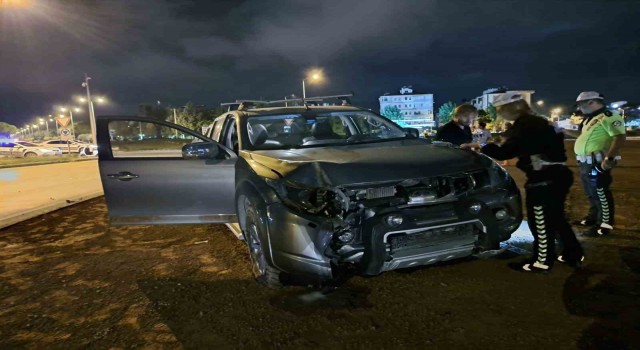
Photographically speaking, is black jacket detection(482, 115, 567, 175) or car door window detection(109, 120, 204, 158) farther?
car door window detection(109, 120, 204, 158)

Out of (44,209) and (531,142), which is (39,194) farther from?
(531,142)

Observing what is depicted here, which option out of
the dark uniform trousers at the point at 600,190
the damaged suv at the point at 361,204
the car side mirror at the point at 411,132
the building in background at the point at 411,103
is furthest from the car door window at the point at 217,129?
the building in background at the point at 411,103

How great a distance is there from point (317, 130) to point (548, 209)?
2.36 m

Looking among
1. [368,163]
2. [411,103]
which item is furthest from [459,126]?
[411,103]

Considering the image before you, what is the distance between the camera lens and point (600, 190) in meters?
4.54

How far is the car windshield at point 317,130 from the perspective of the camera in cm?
425

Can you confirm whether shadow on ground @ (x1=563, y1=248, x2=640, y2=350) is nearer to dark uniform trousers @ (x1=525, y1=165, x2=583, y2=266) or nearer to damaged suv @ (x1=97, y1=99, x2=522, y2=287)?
dark uniform trousers @ (x1=525, y1=165, x2=583, y2=266)

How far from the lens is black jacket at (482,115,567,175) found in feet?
11.1

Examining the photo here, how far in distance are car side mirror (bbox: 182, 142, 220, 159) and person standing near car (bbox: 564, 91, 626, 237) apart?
12.2 ft

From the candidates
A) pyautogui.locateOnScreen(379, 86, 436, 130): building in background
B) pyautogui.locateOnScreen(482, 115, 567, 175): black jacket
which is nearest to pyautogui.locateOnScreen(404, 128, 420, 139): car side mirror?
pyautogui.locateOnScreen(482, 115, 567, 175): black jacket

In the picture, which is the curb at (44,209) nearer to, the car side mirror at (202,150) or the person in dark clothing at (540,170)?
the car side mirror at (202,150)

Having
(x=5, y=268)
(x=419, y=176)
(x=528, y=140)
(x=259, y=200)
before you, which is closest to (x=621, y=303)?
(x=528, y=140)

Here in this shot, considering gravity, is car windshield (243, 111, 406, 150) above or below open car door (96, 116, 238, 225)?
above

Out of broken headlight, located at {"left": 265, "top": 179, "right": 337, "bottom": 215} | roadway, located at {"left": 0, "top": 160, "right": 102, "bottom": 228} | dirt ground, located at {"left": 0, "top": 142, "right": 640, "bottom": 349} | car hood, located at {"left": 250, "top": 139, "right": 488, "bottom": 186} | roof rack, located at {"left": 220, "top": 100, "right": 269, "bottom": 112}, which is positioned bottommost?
dirt ground, located at {"left": 0, "top": 142, "right": 640, "bottom": 349}
